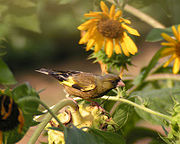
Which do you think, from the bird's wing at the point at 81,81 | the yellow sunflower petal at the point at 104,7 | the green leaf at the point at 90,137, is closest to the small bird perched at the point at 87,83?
the bird's wing at the point at 81,81

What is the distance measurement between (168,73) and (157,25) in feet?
0.78

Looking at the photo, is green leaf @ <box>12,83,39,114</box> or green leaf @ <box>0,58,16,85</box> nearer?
green leaf @ <box>12,83,39,114</box>

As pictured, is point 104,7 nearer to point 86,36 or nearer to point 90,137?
point 86,36

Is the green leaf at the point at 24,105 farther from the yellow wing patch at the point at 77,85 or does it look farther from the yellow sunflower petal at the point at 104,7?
the yellow sunflower petal at the point at 104,7

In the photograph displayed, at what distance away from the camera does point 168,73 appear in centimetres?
123

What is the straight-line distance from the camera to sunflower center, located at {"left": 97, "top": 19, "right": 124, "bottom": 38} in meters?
0.85

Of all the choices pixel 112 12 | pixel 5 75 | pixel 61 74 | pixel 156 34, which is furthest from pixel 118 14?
pixel 5 75

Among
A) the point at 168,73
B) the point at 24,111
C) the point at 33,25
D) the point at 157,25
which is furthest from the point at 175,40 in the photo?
the point at 24,111

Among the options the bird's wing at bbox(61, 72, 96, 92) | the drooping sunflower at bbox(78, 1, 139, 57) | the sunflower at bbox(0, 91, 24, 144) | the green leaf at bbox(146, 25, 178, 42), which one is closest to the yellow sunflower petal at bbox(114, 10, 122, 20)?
the drooping sunflower at bbox(78, 1, 139, 57)

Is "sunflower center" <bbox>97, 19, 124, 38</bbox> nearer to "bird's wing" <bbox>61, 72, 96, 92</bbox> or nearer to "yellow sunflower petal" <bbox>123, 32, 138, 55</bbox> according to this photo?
"yellow sunflower petal" <bbox>123, 32, 138, 55</bbox>

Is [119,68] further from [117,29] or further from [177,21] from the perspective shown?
[177,21]

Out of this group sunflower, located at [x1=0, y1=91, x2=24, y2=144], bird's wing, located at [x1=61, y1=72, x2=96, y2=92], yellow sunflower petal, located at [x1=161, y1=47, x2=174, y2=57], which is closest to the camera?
sunflower, located at [x1=0, y1=91, x2=24, y2=144]

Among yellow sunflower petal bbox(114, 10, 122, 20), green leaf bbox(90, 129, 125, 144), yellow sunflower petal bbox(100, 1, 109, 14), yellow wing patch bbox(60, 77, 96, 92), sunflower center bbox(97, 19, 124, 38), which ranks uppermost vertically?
yellow sunflower petal bbox(100, 1, 109, 14)

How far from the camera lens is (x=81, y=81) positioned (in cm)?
71
